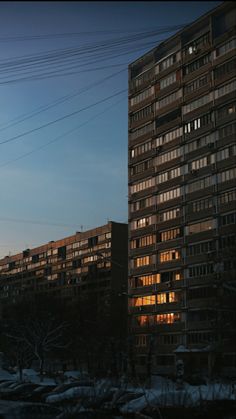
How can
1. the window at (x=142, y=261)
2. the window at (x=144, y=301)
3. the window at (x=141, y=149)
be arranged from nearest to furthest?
the window at (x=144, y=301), the window at (x=142, y=261), the window at (x=141, y=149)

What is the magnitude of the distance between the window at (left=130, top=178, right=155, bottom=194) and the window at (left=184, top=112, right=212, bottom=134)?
10.8m

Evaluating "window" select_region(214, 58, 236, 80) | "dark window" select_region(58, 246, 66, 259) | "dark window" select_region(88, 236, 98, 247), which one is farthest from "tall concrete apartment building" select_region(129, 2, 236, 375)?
"dark window" select_region(58, 246, 66, 259)

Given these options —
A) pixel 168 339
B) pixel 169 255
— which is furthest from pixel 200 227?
pixel 168 339

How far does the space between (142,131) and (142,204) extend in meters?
12.5

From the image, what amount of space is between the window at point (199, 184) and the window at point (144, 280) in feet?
47.9

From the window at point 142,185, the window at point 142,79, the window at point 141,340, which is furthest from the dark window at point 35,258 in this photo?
the window at point 141,340

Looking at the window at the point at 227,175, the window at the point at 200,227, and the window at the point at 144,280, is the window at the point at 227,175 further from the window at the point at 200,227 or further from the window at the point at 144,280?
the window at the point at 144,280

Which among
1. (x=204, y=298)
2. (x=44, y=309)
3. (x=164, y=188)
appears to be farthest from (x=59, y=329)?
(x=164, y=188)

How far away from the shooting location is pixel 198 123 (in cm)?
9350

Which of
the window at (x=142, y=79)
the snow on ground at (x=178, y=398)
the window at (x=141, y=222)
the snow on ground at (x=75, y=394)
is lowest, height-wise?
the snow on ground at (x=75, y=394)

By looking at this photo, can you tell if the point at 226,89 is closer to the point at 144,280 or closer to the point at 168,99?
the point at 168,99

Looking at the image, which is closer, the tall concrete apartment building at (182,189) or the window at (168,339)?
the tall concrete apartment building at (182,189)

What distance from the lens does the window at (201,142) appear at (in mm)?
90144

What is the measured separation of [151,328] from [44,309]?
53.6ft
